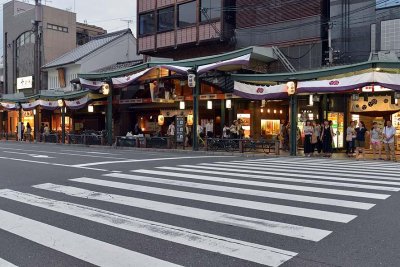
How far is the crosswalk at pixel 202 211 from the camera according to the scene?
519 centimetres

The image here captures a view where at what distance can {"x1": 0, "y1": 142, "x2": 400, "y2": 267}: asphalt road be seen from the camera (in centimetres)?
498

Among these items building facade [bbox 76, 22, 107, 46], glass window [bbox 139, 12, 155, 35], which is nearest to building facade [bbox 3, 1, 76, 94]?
building facade [bbox 76, 22, 107, 46]

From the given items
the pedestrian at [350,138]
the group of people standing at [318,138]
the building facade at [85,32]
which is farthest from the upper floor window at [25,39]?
the pedestrian at [350,138]

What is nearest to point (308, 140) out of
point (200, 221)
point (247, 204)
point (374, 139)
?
point (374, 139)

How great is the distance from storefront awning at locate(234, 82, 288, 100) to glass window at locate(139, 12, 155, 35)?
A: 1331 centimetres

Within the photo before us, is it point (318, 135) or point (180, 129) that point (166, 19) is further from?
point (318, 135)

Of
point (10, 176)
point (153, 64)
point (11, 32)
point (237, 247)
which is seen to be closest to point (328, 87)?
point (153, 64)

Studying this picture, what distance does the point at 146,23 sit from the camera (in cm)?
3406

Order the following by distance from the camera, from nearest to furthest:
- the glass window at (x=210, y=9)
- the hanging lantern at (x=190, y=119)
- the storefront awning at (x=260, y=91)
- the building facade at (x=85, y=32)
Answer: the storefront awning at (x=260, y=91) → the glass window at (x=210, y=9) → the hanging lantern at (x=190, y=119) → the building facade at (x=85, y=32)

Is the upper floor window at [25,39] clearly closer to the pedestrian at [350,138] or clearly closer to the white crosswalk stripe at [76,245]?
the pedestrian at [350,138]

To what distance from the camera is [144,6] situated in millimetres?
33938

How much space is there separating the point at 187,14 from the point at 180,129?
32.9 feet

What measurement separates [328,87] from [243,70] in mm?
6739

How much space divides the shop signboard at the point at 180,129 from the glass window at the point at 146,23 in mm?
10812
